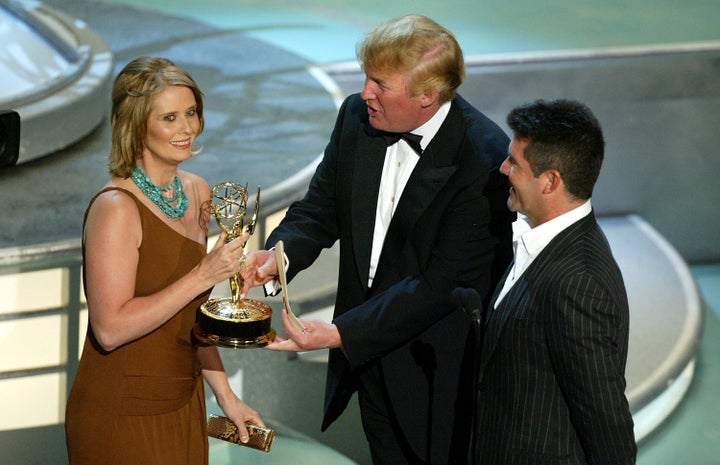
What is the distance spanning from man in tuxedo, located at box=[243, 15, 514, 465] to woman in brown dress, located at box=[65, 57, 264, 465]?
0.91 ft

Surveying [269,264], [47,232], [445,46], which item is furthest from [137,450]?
[47,232]

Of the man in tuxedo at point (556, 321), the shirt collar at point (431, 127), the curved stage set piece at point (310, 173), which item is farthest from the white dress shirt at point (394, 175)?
the curved stage set piece at point (310, 173)

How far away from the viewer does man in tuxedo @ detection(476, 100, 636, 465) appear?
2074 millimetres

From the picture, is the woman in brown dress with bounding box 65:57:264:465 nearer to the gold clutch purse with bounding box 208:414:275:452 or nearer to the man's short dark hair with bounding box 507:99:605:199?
the gold clutch purse with bounding box 208:414:275:452

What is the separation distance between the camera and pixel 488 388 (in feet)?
7.70

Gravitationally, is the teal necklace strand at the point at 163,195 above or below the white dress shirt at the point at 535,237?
below

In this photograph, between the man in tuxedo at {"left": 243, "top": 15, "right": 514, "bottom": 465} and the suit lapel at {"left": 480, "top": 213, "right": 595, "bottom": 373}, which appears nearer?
the suit lapel at {"left": 480, "top": 213, "right": 595, "bottom": 373}

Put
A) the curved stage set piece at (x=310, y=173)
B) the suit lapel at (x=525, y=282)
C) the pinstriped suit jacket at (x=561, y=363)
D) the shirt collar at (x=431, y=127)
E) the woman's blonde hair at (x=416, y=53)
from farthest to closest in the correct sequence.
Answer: the curved stage set piece at (x=310, y=173), the shirt collar at (x=431, y=127), the woman's blonde hair at (x=416, y=53), the suit lapel at (x=525, y=282), the pinstriped suit jacket at (x=561, y=363)

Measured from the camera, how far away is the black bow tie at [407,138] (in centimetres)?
275

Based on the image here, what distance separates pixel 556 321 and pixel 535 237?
0.21 metres

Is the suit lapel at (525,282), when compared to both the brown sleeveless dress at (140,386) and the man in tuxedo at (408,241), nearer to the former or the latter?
the man in tuxedo at (408,241)

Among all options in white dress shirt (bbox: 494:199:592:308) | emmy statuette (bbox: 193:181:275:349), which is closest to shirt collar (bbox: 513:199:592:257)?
white dress shirt (bbox: 494:199:592:308)

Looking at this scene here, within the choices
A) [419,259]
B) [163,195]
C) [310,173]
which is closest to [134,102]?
[163,195]

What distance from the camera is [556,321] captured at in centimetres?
212
